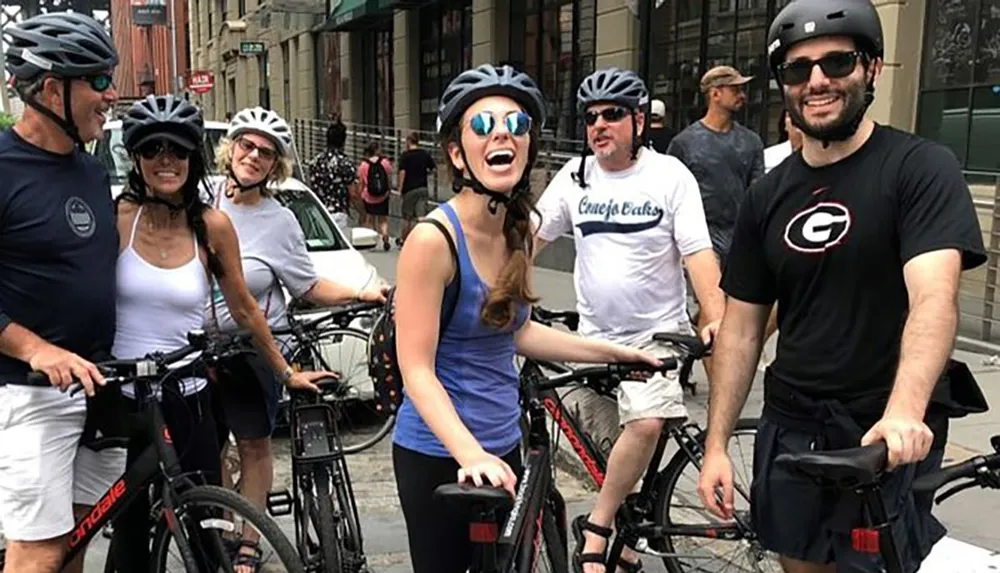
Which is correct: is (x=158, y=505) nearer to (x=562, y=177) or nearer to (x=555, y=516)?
(x=555, y=516)

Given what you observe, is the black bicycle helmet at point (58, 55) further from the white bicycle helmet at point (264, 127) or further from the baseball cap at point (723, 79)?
the baseball cap at point (723, 79)

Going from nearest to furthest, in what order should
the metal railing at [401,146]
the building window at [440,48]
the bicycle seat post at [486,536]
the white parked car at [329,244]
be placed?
the bicycle seat post at [486,536]
the white parked car at [329,244]
the metal railing at [401,146]
the building window at [440,48]

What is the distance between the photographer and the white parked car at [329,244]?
6.11 metres

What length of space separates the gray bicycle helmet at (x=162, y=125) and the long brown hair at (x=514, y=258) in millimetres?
1051

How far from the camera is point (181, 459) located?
325 centimetres

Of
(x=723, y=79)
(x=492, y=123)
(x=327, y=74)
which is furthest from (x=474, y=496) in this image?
(x=327, y=74)

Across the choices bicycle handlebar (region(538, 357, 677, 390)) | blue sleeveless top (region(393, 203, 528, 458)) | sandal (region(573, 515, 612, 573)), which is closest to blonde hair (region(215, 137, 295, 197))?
bicycle handlebar (region(538, 357, 677, 390))

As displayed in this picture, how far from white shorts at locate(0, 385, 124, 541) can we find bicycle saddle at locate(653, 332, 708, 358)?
201cm

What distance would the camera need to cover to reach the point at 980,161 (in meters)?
8.74

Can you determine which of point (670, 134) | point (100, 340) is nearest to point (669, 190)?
point (100, 340)

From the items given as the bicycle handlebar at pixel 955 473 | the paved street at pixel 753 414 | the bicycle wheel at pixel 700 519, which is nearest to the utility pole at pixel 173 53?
the paved street at pixel 753 414

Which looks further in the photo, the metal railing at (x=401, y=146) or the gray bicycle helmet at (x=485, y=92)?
the metal railing at (x=401, y=146)

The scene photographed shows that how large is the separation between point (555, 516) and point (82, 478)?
155 cm

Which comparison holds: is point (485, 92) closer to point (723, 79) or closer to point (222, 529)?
point (222, 529)
